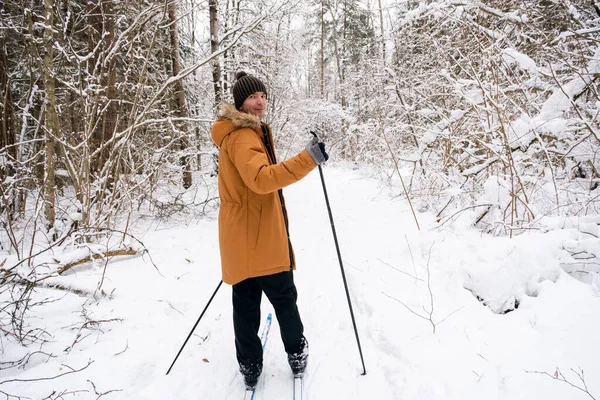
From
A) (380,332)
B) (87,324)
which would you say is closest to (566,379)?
(380,332)

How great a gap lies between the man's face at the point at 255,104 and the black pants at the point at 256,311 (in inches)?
43.0

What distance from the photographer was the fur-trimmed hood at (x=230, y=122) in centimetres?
171

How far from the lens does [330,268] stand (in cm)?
402

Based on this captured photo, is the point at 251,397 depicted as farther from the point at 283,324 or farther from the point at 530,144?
the point at 530,144

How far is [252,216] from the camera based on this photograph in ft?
5.93

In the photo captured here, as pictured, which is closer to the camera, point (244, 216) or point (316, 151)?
point (316, 151)

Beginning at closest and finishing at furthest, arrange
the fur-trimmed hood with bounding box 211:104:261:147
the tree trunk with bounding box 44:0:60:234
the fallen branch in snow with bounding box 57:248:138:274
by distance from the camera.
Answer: the fur-trimmed hood with bounding box 211:104:261:147, the fallen branch in snow with bounding box 57:248:138:274, the tree trunk with bounding box 44:0:60:234

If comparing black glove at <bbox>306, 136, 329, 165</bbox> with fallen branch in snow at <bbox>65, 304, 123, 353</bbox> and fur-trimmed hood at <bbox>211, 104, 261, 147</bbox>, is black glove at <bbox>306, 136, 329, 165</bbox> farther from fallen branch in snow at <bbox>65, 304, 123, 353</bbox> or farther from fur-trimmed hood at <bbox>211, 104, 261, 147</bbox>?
fallen branch in snow at <bbox>65, 304, 123, 353</bbox>

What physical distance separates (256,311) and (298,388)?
2.01 ft

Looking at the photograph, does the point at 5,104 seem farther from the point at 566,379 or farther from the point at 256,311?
the point at 566,379

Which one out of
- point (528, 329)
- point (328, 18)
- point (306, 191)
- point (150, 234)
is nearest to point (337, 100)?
point (328, 18)

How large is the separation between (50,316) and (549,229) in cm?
457

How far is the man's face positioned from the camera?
1.88 m

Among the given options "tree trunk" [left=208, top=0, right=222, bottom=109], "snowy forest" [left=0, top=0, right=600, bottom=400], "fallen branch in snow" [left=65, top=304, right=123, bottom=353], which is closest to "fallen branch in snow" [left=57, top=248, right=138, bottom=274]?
"snowy forest" [left=0, top=0, right=600, bottom=400]
